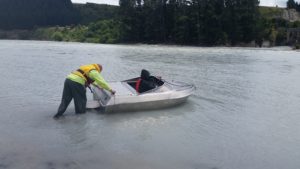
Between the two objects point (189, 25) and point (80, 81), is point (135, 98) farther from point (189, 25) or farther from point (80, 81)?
point (189, 25)

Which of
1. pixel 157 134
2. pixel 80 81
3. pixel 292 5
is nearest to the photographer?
pixel 157 134

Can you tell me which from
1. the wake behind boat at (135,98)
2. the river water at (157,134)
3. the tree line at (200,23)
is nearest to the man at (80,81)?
the river water at (157,134)

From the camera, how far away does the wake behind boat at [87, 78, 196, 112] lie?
520 inches

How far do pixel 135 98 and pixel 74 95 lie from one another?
2157 mm

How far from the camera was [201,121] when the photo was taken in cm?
1323

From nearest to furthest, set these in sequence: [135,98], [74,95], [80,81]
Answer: [80,81] < [74,95] < [135,98]

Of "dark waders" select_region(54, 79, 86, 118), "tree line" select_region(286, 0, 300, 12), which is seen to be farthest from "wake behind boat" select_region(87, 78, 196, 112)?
"tree line" select_region(286, 0, 300, 12)

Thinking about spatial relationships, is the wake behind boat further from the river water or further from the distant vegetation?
the distant vegetation

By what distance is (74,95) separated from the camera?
12219mm

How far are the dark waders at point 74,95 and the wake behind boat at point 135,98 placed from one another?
30.5 inches

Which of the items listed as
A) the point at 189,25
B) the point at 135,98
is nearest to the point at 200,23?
the point at 189,25

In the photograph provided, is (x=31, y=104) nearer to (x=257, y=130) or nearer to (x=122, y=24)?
(x=257, y=130)

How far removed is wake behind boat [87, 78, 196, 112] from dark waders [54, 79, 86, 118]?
78cm

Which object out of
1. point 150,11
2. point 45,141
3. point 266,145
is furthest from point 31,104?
point 150,11
